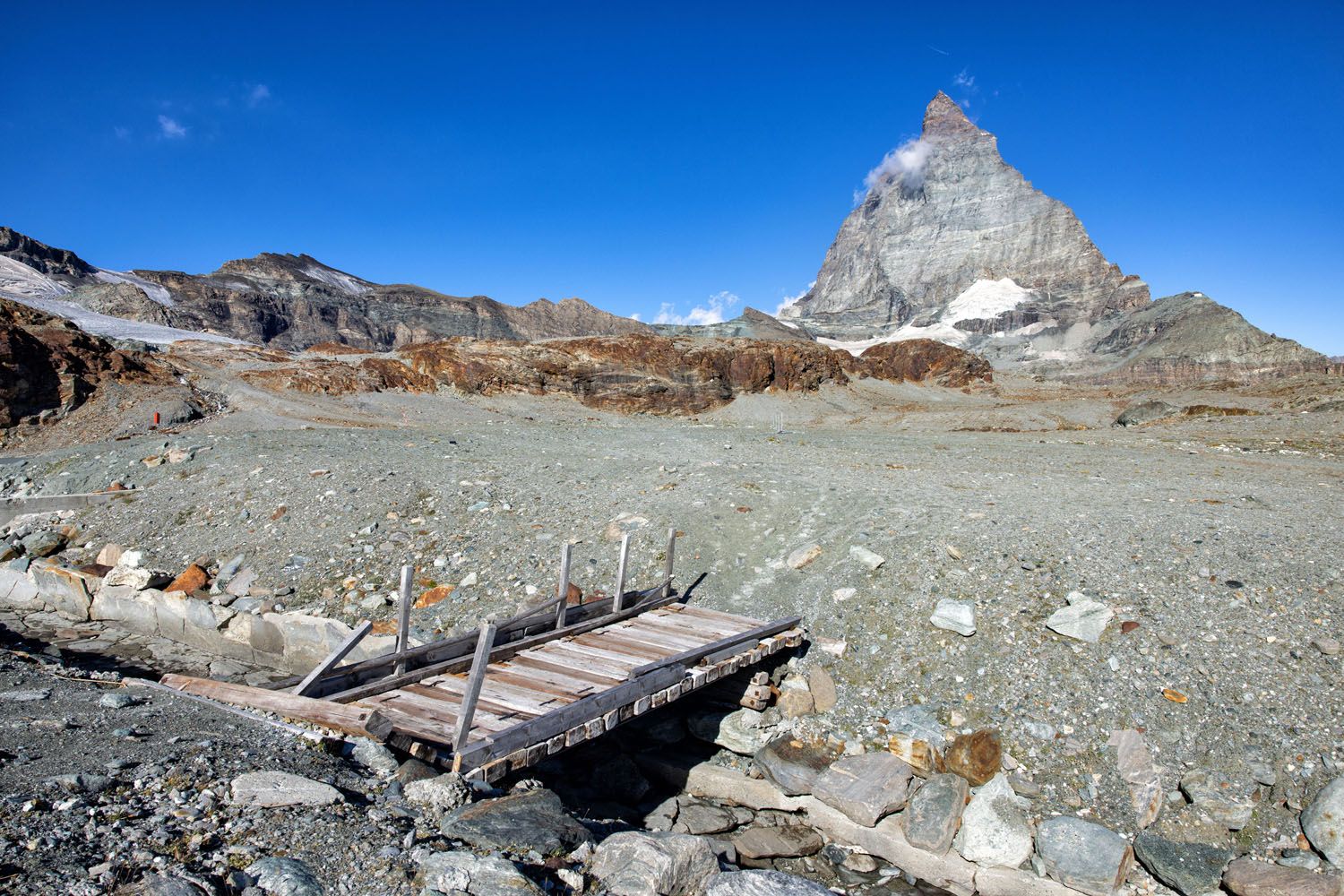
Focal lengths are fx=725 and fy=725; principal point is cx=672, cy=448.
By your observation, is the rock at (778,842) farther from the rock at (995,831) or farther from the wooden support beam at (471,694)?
the wooden support beam at (471,694)

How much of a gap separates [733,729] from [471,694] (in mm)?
3828

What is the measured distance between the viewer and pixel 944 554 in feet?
33.0

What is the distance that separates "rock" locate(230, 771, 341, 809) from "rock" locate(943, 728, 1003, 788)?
572 cm

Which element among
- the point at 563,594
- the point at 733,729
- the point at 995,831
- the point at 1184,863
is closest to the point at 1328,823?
the point at 1184,863

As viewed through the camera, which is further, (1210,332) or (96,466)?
(1210,332)

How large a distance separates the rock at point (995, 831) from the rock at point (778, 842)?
1.33 meters

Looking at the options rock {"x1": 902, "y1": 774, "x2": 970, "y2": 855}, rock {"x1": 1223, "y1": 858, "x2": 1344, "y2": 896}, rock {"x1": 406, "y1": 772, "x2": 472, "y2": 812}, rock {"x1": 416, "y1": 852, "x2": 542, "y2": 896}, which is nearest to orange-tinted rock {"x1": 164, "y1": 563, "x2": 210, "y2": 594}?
rock {"x1": 406, "y1": 772, "x2": 472, "y2": 812}

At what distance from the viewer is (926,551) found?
1020 centimetres

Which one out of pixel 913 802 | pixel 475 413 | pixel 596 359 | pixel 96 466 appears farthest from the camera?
pixel 596 359

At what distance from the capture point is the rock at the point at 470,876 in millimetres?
3783

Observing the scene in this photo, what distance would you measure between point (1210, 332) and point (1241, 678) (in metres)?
115

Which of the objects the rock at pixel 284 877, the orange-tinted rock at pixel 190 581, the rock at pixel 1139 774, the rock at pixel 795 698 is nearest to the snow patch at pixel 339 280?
→ the orange-tinted rock at pixel 190 581

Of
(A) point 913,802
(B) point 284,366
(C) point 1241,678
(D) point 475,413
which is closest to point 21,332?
(B) point 284,366

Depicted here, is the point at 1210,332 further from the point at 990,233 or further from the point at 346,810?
the point at 346,810
